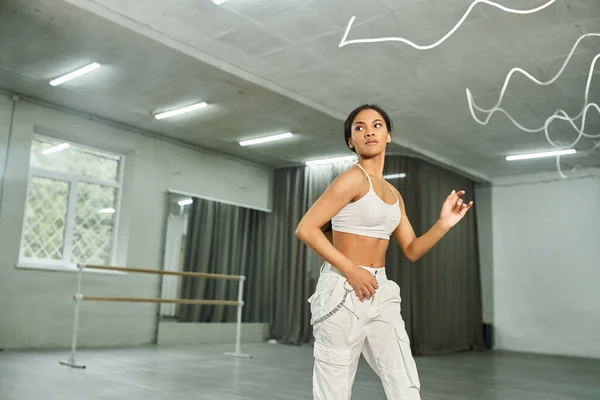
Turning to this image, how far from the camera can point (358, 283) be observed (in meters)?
1.38

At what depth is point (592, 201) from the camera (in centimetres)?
805

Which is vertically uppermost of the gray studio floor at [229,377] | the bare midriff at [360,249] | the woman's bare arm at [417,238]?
the woman's bare arm at [417,238]

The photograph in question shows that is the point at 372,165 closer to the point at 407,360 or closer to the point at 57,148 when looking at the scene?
the point at 407,360

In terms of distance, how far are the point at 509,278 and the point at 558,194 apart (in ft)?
4.86

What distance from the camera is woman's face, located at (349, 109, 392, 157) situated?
151 centimetres

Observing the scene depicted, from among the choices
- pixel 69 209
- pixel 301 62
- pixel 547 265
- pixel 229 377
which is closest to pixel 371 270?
pixel 229 377

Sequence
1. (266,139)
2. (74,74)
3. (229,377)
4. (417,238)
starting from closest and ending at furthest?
(417,238) < (229,377) < (74,74) < (266,139)

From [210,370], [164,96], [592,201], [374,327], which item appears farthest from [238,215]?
[374,327]

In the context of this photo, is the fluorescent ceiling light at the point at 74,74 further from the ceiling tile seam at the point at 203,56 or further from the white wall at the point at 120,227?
the ceiling tile seam at the point at 203,56

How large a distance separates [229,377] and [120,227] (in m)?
3.21

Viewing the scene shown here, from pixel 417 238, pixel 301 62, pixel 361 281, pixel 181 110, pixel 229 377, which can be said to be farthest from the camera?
pixel 181 110

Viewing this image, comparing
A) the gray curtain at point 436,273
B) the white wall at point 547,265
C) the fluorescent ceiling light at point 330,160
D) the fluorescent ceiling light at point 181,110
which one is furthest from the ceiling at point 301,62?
the white wall at point 547,265

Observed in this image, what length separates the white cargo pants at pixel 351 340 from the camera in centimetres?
138

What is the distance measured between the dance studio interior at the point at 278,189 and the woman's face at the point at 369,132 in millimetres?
32
